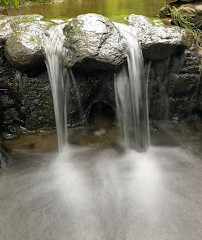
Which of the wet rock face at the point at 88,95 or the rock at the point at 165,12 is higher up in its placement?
the rock at the point at 165,12

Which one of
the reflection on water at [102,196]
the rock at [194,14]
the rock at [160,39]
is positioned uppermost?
the rock at [194,14]

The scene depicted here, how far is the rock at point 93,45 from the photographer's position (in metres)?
4.07

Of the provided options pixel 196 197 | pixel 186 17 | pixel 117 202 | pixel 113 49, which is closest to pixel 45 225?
pixel 117 202

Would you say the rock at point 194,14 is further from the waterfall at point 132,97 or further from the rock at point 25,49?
the rock at point 25,49

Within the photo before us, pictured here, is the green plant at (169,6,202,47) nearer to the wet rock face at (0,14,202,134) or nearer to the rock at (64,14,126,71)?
the wet rock face at (0,14,202,134)

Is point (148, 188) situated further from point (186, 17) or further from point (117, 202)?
point (186, 17)

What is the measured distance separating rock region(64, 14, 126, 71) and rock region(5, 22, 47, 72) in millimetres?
424

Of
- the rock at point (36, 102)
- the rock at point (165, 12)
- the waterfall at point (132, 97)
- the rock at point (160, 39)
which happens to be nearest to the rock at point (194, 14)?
the rock at point (165, 12)

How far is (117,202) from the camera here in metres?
3.26

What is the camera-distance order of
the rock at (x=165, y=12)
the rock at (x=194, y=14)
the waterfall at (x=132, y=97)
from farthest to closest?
the rock at (x=165, y=12)
the rock at (x=194, y=14)
the waterfall at (x=132, y=97)

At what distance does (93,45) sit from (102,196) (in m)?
2.23

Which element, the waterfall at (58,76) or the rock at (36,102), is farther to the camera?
the rock at (36,102)

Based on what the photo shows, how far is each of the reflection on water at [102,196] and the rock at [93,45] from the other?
1367 millimetres

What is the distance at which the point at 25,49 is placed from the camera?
403cm
